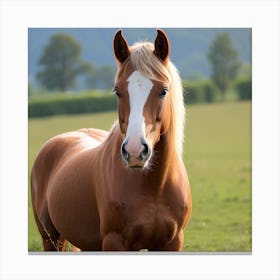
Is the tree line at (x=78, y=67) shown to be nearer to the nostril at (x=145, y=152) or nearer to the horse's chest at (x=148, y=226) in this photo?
the horse's chest at (x=148, y=226)

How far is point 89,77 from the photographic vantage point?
578 centimetres

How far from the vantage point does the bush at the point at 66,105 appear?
5.72m

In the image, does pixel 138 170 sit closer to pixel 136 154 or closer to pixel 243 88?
pixel 136 154

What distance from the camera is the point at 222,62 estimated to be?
595cm

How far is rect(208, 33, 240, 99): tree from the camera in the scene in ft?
18.9

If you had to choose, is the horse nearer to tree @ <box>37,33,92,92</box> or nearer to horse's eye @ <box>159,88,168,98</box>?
horse's eye @ <box>159,88,168,98</box>

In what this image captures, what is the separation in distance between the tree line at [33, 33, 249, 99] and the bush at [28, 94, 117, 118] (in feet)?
0.44

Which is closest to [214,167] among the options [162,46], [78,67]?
[78,67]

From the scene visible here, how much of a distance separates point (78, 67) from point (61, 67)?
0.14 m

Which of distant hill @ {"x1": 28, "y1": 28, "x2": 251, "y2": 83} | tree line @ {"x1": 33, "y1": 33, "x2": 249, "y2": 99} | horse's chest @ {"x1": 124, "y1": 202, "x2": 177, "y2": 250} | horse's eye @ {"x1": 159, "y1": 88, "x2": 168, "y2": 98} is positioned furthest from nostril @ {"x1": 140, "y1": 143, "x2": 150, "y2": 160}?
tree line @ {"x1": 33, "y1": 33, "x2": 249, "y2": 99}
